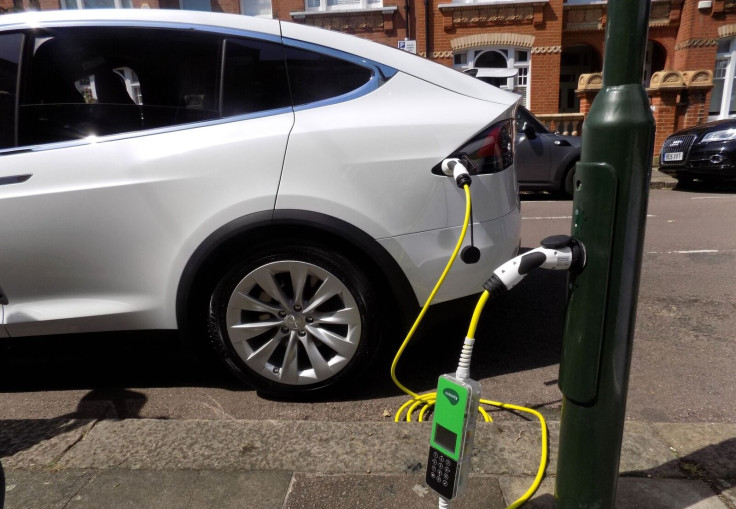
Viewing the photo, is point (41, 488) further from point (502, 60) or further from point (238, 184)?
point (502, 60)

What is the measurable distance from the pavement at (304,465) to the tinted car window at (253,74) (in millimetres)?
1414

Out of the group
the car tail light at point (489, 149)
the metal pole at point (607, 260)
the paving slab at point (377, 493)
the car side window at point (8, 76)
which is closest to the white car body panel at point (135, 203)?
the car side window at point (8, 76)

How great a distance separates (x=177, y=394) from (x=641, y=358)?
249cm

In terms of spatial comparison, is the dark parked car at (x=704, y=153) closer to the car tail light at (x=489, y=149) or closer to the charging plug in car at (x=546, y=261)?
the car tail light at (x=489, y=149)

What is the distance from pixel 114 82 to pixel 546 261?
2.18 metres

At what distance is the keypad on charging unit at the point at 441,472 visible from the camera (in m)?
1.42

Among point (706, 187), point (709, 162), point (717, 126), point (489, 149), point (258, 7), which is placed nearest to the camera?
point (489, 149)

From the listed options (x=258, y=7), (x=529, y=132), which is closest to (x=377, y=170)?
(x=529, y=132)

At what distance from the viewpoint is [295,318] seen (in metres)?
2.45

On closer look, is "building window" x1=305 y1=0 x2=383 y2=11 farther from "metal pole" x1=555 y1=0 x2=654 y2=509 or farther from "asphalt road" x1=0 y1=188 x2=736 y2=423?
"metal pole" x1=555 y1=0 x2=654 y2=509

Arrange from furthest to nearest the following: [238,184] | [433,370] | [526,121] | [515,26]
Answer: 1. [515,26]
2. [526,121]
3. [433,370]
4. [238,184]

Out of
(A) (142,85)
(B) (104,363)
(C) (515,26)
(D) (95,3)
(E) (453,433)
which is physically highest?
(D) (95,3)

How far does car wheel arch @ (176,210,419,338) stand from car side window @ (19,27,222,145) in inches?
22.1

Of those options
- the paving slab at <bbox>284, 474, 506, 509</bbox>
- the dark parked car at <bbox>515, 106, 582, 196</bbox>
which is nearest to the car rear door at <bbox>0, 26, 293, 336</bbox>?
the paving slab at <bbox>284, 474, 506, 509</bbox>
